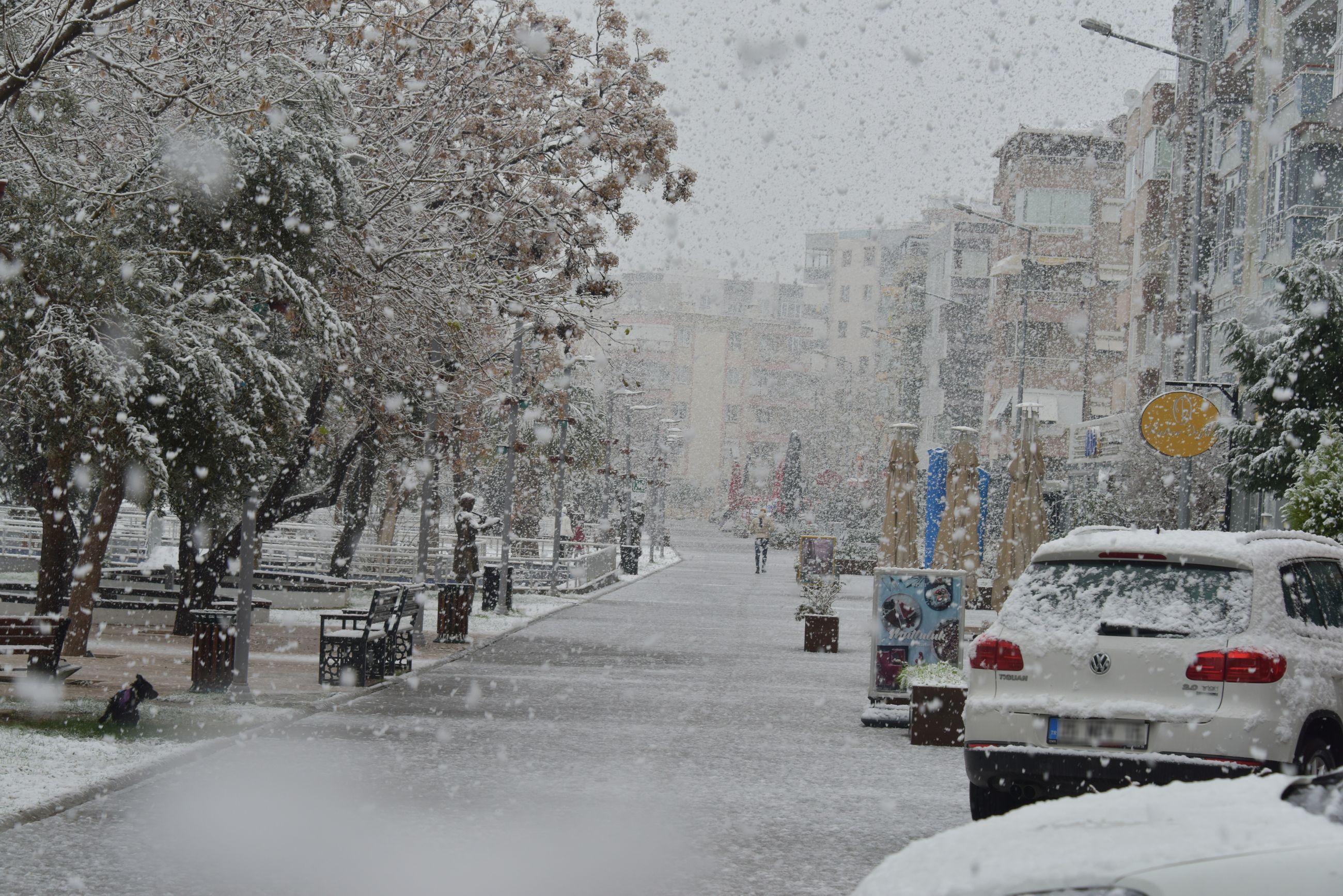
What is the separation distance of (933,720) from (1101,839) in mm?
9754

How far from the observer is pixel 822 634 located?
79.0 feet

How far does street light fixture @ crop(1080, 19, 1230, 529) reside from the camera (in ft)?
69.9

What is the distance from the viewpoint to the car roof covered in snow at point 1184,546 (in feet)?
27.2

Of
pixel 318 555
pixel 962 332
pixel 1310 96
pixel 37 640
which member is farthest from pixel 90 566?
pixel 962 332

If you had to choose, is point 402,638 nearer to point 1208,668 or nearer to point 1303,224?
point 1208,668

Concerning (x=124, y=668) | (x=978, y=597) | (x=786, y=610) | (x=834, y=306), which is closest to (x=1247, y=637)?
(x=124, y=668)

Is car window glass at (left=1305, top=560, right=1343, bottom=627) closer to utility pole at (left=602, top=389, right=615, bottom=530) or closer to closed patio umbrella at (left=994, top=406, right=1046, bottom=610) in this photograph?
closed patio umbrella at (left=994, top=406, right=1046, bottom=610)

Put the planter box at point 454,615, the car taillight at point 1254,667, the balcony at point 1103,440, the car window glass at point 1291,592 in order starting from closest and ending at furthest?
1. the car taillight at point 1254,667
2. the car window glass at point 1291,592
3. the planter box at point 454,615
4. the balcony at point 1103,440

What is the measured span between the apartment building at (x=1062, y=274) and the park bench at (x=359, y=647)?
5238 cm

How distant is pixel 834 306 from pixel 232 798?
130m

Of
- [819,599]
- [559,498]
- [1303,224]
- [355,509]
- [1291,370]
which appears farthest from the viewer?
[559,498]

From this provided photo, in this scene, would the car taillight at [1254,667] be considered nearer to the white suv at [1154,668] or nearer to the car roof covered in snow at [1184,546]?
the white suv at [1154,668]

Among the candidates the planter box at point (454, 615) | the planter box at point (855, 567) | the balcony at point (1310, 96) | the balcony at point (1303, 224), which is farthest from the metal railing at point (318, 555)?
the balcony at point (1310, 96)

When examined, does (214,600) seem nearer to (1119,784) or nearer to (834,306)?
(1119,784)
